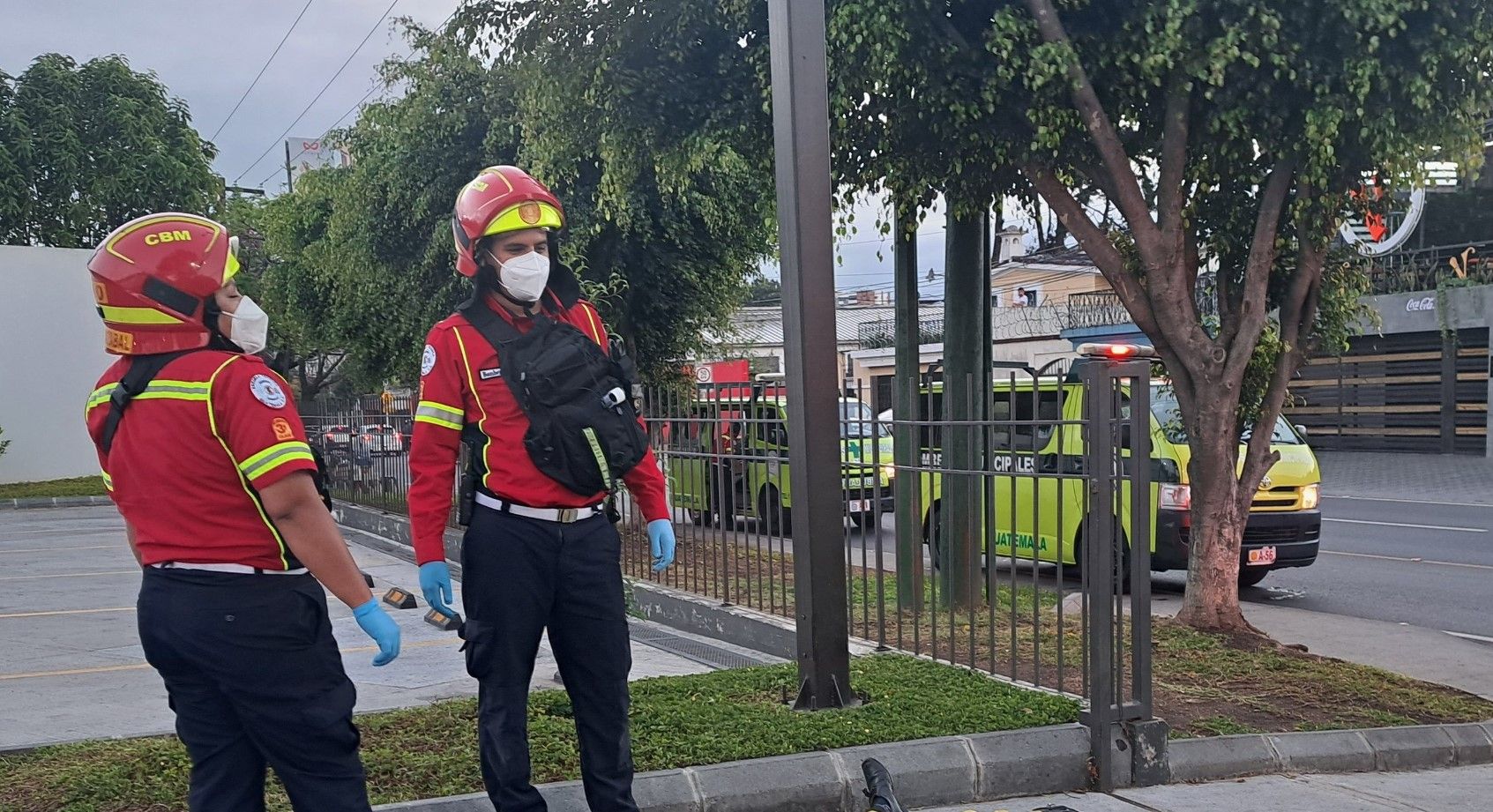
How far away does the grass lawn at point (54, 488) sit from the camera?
24281 mm

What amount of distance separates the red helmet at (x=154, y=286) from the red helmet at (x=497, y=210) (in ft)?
2.85

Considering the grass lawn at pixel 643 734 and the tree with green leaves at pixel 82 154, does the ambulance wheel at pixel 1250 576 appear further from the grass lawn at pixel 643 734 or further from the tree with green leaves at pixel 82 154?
the tree with green leaves at pixel 82 154

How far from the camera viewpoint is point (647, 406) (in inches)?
373

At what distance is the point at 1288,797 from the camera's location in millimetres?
4938

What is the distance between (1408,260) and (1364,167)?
22.7m

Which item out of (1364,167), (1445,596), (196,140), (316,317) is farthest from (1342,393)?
(196,140)

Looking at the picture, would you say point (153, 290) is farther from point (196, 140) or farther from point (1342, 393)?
point (196, 140)

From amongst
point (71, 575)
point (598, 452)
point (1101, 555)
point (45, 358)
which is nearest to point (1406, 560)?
point (1101, 555)

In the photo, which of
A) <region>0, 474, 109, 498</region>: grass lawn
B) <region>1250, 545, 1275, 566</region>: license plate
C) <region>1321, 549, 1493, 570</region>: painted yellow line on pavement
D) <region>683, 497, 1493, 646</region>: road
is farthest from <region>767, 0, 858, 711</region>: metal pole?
<region>0, 474, 109, 498</region>: grass lawn

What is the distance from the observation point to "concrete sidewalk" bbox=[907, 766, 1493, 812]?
4.75 meters

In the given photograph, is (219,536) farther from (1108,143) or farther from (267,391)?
(1108,143)

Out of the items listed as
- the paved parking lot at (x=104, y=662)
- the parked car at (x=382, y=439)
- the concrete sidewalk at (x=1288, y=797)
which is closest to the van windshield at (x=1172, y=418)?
the paved parking lot at (x=104, y=662)

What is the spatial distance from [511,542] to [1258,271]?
5.23 metres

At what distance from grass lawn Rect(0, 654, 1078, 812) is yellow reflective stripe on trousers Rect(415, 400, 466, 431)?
138 cm
